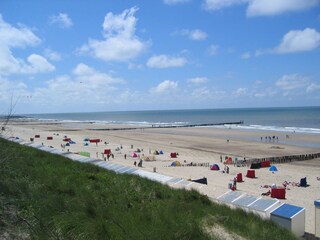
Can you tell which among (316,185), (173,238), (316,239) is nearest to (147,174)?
(316,239)

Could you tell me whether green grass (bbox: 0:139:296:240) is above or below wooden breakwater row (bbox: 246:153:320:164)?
above

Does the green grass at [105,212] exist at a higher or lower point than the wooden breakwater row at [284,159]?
higher

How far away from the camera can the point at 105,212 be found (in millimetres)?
7738

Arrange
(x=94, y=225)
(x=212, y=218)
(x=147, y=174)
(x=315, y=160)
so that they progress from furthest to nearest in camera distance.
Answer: (x=315, y=160) → (x=147, y=174) → (x=212, y=218) → (x=94, y=225)

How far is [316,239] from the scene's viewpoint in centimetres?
983

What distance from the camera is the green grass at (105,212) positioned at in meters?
6.46

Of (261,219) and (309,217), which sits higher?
(261,219)

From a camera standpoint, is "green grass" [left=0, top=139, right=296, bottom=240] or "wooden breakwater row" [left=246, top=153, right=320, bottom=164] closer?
"green grass" [left=0, top=139, right=296, bottom=240]

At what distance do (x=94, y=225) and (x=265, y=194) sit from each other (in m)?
13.1

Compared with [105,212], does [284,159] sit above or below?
below

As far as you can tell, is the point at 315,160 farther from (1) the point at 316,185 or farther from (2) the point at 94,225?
(2) the point at 94,225

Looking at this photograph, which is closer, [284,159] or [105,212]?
[105,212]

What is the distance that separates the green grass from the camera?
6457mm

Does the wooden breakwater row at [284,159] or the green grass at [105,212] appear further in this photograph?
the wooden breakwater row at [284,159]
